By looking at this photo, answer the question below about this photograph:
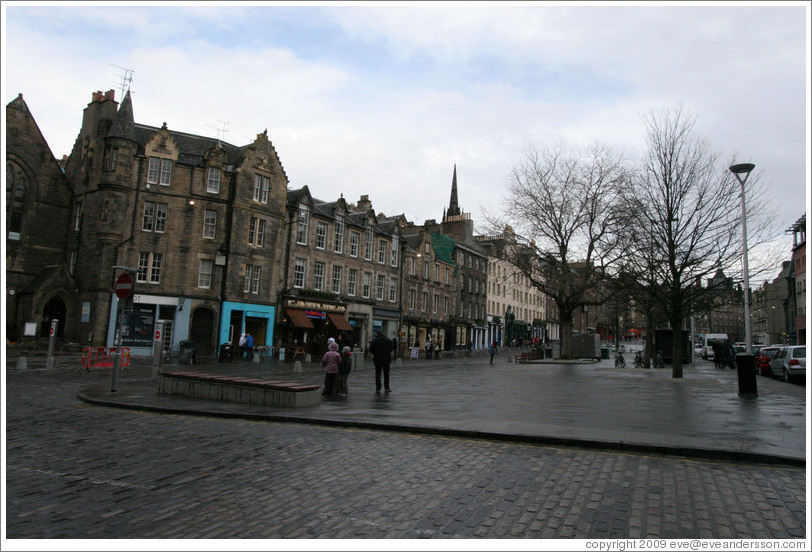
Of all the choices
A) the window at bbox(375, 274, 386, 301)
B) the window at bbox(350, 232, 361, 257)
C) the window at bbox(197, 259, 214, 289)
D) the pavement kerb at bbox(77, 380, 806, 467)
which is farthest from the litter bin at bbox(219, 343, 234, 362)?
the window at bbox(375, 274, 386, 301)

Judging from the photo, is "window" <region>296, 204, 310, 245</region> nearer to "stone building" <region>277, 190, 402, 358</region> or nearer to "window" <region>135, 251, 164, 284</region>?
"stone building" <region>277, 190, 402, 358</region>

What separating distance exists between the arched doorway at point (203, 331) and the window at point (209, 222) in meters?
5.15

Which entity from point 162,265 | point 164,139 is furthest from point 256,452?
point 164,139

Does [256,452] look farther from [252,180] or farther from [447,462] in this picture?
[252,180]

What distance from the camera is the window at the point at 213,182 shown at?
37312mm

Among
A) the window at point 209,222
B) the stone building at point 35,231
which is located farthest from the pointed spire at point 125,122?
the stone building at point 35,231

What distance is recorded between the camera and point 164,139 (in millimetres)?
36031

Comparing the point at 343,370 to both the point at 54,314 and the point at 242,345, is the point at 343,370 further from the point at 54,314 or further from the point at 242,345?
the point at 54,314

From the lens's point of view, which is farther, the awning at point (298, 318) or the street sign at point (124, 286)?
the awning at point (298, 318)

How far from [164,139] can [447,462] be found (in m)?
35.0

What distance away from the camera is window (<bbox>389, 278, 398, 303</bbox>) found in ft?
169

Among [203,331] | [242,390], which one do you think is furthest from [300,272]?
[242,390]

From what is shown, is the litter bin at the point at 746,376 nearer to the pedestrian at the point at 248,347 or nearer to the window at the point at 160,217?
the pedestrian at the point at 248,347

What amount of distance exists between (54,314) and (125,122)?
1328cm
